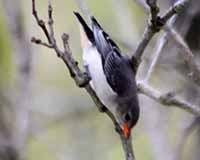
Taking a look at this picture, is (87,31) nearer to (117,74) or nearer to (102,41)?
(102,41)

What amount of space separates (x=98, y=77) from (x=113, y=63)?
0.20 meters

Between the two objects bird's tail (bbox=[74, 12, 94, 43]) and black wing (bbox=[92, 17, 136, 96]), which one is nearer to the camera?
bird's tail (bbox=[74, 12, 94, 43])

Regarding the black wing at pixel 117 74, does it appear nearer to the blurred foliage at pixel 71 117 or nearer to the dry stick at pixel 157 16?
the blurred foliage at pixel 71 117

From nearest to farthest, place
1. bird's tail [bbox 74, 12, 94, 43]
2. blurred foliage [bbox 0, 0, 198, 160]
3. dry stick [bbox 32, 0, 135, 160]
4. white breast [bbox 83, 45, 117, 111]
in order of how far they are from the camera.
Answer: dry stick [bbox 32, 0, 135, 160] < bird's tail [bbox 74, 12, 94, 43] < white breast [bbox 83, 45, 117, 111] < blurred foliage [bbox 0, 0, 198, 160]

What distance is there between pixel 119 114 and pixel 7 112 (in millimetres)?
Answer: 1092

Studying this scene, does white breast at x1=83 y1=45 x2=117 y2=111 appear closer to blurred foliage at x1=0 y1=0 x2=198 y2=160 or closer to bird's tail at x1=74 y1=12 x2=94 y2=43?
bird's tail at x1=74 y1=12 x2=94 y2=43

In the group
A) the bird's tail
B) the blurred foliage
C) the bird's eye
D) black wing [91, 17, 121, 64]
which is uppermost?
the bird's tail

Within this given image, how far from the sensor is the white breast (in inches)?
141

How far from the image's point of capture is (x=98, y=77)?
3.63 metres

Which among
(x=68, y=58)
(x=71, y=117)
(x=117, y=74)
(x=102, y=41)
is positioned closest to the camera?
(x=68, y=58)

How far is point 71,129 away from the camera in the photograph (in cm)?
497

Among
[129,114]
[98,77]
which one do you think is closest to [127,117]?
[129,114]

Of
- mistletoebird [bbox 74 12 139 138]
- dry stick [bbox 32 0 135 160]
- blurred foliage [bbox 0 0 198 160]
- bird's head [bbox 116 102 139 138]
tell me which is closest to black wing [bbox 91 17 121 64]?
mistletoebird [bbox 74 12 139 138]

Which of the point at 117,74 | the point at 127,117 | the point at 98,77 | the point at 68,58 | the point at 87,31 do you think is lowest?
the point at 127,117
